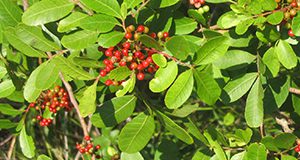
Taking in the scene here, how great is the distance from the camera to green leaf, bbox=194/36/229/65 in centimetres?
136

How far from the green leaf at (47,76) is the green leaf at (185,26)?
42 centimetres

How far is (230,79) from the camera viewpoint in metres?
1.68

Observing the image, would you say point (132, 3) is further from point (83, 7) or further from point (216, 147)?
point (216, 147)

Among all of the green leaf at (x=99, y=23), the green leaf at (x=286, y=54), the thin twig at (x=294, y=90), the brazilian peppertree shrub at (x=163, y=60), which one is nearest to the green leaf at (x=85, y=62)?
the brazilian peppertree shrub at (x=163, y=60)

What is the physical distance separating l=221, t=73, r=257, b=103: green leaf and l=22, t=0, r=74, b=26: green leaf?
0.57 metres

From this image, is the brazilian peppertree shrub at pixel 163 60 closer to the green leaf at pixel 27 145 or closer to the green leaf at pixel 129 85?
the green leaf at pixel 129 85

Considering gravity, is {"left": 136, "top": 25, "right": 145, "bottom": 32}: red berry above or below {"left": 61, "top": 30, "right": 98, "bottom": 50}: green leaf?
below

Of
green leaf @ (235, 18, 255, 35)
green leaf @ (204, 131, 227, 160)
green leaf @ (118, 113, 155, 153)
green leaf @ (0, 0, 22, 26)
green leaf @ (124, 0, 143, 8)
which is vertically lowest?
green leaf @ (204, 131, 227, 160)

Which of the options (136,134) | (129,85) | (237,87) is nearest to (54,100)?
(136,134)

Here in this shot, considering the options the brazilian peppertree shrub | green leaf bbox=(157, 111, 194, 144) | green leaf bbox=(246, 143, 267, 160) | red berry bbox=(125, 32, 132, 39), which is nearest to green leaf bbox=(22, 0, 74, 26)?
the brazilian peppertree shrub

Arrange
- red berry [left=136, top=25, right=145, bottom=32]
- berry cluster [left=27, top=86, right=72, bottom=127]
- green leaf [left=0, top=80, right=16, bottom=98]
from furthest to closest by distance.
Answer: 1. berry cluster [left=27, top=86, right=72, bottom=127]
2. green leaf [left=0, top=80, right=16, bottom=98]
3. red berry [left=136, top=25, right=145, bottom=32]

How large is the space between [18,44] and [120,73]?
1.29ft

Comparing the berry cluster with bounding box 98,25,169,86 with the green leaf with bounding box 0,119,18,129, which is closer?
the berry cluster with bounding box 98,25,169,86

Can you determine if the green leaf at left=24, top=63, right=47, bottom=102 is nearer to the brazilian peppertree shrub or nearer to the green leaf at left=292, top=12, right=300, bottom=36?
the brazilian peppertree shrub
